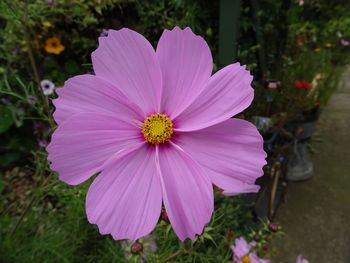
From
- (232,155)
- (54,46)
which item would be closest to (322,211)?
(54,46)

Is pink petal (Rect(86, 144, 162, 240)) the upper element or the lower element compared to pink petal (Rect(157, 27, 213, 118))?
lower

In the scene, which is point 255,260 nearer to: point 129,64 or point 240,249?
point 240,249

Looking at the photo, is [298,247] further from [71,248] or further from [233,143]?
[233,143]

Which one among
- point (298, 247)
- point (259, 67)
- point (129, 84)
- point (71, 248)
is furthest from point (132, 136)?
point (259, 67)

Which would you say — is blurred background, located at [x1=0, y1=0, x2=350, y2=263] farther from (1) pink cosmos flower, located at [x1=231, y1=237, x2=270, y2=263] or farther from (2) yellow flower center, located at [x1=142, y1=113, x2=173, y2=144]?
(2) yellow flower center, located at [x1=142, y1=113, x2=173, y2=144]

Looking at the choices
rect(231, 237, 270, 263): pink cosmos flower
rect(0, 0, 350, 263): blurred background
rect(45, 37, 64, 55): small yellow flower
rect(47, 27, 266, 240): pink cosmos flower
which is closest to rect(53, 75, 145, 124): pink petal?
rect(47, 27, 266, 240): pink cosmos flower

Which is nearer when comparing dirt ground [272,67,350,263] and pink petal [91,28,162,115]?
pink petal [91,28,162,115]
